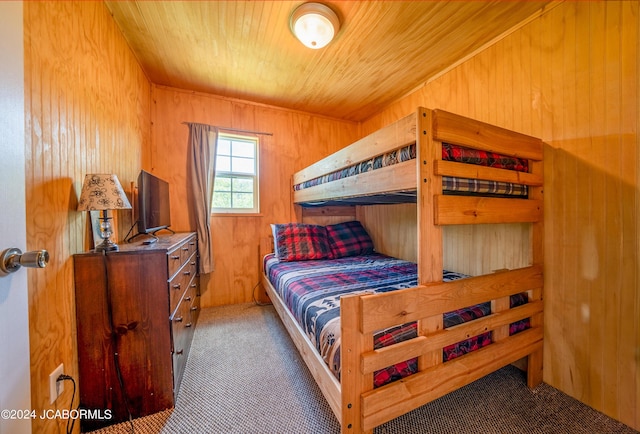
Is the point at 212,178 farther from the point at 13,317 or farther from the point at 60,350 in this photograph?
the point at 13,317

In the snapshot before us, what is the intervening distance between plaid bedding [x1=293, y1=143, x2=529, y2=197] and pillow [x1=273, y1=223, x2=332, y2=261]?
4.09ft

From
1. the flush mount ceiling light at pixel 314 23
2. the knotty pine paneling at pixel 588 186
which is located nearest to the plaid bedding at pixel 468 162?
the knotty pine paneling at pixel 588 186

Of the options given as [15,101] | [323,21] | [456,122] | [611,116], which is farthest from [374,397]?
[323,21]

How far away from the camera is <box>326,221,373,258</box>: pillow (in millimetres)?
2744

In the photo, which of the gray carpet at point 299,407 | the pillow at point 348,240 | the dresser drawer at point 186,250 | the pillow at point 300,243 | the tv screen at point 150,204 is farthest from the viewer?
the pillow at point 348,240

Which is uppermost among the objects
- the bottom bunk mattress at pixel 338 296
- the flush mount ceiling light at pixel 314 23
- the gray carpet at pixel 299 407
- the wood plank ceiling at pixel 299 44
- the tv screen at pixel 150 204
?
the wood plank ceiling at pixel 299 44

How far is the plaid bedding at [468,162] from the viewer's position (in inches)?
44.4

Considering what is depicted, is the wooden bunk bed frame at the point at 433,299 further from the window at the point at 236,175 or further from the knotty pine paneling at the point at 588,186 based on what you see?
the window at the point at 236,175

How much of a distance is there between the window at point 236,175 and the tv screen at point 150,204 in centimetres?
74

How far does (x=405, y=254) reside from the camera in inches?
101

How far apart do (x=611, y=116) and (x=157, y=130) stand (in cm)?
360

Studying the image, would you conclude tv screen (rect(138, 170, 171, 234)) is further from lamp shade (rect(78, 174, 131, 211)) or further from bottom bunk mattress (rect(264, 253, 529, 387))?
bottom bunk mattress (rect(264, 253, 529, 387))

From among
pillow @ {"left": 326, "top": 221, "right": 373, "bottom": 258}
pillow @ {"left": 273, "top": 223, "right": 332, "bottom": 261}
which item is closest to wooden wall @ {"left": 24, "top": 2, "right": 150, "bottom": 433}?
pillow @ {"left": 273, "top": 223, "right": 332, "bottom": 261}

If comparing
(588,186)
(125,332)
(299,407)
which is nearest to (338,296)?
(299,407)
